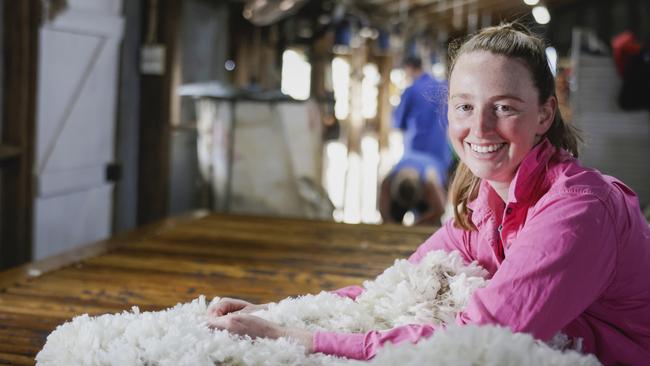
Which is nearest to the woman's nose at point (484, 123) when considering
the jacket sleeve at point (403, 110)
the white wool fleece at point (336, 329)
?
the white wool fleece at point (336, 329)

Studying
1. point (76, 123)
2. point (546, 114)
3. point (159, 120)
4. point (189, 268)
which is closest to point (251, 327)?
point (546, 114)

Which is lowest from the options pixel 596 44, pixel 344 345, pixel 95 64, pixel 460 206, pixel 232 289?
pixel 232 289

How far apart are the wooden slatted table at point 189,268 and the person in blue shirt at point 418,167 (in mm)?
1603

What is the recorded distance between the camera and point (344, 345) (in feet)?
5.21

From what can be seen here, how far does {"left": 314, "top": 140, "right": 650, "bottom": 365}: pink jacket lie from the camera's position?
1406mm

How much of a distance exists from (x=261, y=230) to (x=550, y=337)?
333 cm

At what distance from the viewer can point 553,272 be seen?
1396 millimetres

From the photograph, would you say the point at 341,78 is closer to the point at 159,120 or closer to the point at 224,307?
the point at 159,120

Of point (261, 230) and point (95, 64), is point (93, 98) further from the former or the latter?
point (261, 230)

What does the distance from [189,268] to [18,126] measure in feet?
4.63

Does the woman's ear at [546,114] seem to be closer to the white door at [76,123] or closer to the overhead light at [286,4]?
the white door at [76,123]

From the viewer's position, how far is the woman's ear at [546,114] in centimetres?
164

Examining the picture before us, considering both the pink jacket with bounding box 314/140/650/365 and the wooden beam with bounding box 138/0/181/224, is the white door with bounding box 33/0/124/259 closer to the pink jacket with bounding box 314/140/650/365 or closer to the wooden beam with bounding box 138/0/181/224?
the wooden beam with bounding box 138/0/181/224

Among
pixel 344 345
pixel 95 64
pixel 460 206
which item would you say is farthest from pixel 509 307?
pixel 95 64
